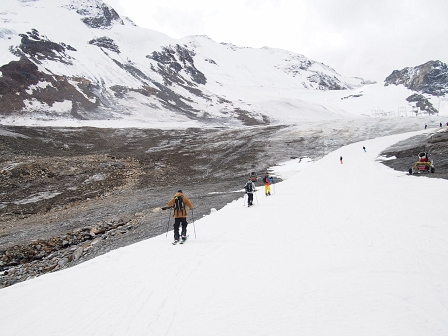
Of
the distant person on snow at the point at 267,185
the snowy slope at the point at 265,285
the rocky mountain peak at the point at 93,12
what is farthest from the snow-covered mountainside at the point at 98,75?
the snowy slope at the point at 265,285

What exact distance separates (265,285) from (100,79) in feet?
397

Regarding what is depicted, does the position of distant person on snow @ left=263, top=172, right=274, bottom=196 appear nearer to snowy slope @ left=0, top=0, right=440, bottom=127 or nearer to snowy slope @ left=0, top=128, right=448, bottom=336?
snowy slope @ left=0, top=128, right=448, bottom=336

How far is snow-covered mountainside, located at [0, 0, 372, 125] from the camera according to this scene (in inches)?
3255

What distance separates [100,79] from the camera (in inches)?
4387

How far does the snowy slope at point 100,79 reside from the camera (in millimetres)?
80188

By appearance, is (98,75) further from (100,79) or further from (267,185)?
(267,185)

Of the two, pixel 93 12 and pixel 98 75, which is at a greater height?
pixel 93 12

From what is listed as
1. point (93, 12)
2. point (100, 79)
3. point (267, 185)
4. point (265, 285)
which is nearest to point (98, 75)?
point (100, 79)

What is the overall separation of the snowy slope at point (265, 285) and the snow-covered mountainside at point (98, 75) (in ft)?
248

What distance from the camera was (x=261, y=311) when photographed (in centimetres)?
526

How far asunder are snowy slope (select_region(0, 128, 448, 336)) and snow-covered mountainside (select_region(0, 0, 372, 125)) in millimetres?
75559

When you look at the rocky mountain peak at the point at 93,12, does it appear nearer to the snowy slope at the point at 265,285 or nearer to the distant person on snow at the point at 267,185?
the distant person on snow at the point at 267,185

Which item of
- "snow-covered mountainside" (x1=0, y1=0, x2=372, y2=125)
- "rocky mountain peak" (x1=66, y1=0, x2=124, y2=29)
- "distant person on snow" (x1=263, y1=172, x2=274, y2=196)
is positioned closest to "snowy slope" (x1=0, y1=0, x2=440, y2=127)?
"snow-covered mountainside" (x1=0, y1=0, x2=372, y2=125)

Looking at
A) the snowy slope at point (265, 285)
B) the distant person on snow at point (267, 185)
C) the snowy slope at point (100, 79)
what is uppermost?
the snowy slope at point (100, 79)
